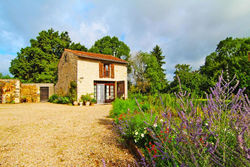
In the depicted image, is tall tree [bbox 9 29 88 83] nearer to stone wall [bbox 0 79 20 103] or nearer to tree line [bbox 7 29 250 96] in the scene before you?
tree line [bbox 7 29 250 96]

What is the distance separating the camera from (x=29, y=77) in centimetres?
2083

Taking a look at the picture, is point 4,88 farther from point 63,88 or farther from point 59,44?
point 59,44

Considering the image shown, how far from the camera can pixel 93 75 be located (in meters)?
12.7

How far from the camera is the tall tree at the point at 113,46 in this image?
25.9 m

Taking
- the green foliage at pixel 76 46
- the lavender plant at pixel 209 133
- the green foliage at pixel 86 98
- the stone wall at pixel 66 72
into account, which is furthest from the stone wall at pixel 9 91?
the lavender plant at pixel 209 133

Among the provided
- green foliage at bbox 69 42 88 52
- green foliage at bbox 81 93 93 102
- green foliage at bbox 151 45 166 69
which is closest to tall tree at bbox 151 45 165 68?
green foliage at bbox 151 45 166 69

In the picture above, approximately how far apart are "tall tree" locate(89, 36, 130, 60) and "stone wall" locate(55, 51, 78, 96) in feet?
40.3

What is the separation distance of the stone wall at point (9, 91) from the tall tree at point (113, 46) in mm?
14845

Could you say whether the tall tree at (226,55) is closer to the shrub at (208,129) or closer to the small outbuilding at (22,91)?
the shrub at (208,129)

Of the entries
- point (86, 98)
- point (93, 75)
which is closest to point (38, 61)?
point (93, 75)

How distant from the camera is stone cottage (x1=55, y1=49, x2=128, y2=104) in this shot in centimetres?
1195

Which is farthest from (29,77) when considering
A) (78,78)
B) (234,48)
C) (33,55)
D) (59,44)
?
(234,48)

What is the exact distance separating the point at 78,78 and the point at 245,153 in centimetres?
1211

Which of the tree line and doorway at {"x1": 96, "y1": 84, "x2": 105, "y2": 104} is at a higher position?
the tree line
